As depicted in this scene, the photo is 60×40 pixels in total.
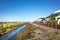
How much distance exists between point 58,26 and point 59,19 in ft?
65.1

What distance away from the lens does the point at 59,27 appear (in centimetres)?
3634

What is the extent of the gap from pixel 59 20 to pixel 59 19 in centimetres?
53

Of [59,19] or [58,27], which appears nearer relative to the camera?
[58,27]

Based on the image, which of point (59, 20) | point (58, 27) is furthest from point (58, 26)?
point (59, 20)

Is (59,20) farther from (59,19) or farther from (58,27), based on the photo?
(58,27)

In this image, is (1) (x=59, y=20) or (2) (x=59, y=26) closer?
(2) (x=59, y=26)

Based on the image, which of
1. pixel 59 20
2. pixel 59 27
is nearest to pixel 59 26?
pixel 59 27

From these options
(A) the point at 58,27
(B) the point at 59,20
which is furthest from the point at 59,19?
(A) the point at 58,27

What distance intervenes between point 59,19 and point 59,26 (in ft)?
66.8

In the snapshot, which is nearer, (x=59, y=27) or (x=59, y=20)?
(x=59, y=27)

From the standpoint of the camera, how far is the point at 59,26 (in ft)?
119

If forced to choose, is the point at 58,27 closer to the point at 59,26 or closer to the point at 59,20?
the point at 59,26

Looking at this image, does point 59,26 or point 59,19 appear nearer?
point 59,26

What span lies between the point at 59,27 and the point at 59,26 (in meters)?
0.28
